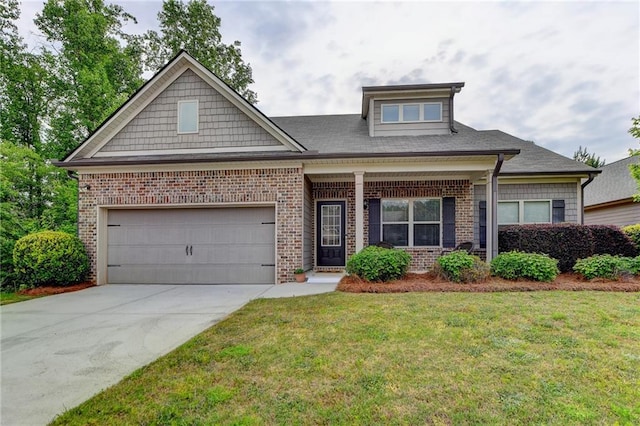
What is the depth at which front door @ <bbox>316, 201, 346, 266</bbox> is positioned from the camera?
32.9 ft

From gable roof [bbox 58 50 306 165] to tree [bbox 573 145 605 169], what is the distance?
98.6 ft

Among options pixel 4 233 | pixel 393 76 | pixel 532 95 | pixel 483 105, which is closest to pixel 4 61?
pixel 4 233

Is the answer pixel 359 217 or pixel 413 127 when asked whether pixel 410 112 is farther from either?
pixel 359 217

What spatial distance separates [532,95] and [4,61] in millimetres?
22566

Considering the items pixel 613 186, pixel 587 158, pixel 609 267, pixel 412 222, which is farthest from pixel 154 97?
pixel 587 158

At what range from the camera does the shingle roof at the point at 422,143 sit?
871 centimetres

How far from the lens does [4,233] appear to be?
34.1ft

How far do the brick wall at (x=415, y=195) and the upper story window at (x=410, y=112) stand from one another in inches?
83.0

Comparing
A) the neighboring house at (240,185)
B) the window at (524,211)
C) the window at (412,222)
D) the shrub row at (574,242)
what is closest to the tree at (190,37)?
the neighboring house at (240,185)

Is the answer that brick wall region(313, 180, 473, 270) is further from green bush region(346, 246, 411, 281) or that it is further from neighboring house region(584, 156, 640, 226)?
neighboring house region(584, 156, 640, 226)

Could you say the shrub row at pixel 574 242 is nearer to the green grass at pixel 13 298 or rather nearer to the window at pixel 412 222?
the window at pixel 412 222

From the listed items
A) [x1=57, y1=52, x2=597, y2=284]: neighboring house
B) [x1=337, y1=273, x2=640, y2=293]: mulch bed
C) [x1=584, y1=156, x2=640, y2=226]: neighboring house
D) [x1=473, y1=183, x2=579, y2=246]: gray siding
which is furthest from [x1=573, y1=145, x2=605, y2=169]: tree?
[x1=337, y1=273, x2=640, y2=293]: mulch bed

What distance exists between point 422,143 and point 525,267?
413cm

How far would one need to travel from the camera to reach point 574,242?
25.3ft
